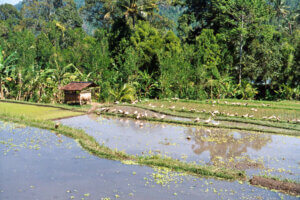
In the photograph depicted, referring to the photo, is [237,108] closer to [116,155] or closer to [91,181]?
[116,155]

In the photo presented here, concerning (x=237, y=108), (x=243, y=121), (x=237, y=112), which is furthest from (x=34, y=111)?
(x=237, y=108)

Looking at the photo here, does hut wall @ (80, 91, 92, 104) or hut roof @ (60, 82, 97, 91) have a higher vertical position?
hut roof @ (60, 82, 97, 91)

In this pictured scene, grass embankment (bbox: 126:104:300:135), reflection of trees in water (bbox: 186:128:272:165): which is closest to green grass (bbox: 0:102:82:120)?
grass embankment (bbox: 126:104:300:135)

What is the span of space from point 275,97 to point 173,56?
25.6 feet

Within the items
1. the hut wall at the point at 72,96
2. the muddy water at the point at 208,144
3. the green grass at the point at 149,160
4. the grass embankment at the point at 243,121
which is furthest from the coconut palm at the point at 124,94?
the green grass at the point at 149,160

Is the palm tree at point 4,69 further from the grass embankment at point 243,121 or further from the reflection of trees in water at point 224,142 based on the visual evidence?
the reflection of trees in water at point 224,142

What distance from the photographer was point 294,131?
10.2 metres

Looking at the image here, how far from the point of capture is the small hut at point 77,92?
14.6m

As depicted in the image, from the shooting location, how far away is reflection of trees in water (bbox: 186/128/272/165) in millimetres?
8047

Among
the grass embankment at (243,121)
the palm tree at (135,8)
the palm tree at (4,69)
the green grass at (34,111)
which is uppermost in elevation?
the palm tree at (135,8)

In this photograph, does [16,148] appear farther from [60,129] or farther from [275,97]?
[275,97]

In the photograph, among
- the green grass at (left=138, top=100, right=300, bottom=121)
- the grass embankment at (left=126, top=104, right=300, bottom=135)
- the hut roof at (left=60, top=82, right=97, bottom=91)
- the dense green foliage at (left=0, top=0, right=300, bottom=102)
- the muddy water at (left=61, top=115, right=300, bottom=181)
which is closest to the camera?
the muddy water at (left=61, top=115, right=300, bottom=181)

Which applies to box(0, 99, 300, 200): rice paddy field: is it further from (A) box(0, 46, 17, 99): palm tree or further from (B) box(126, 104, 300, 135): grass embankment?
(A) box(0, 46, 17, 99): palm tree

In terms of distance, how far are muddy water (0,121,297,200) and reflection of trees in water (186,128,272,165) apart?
1.68m
